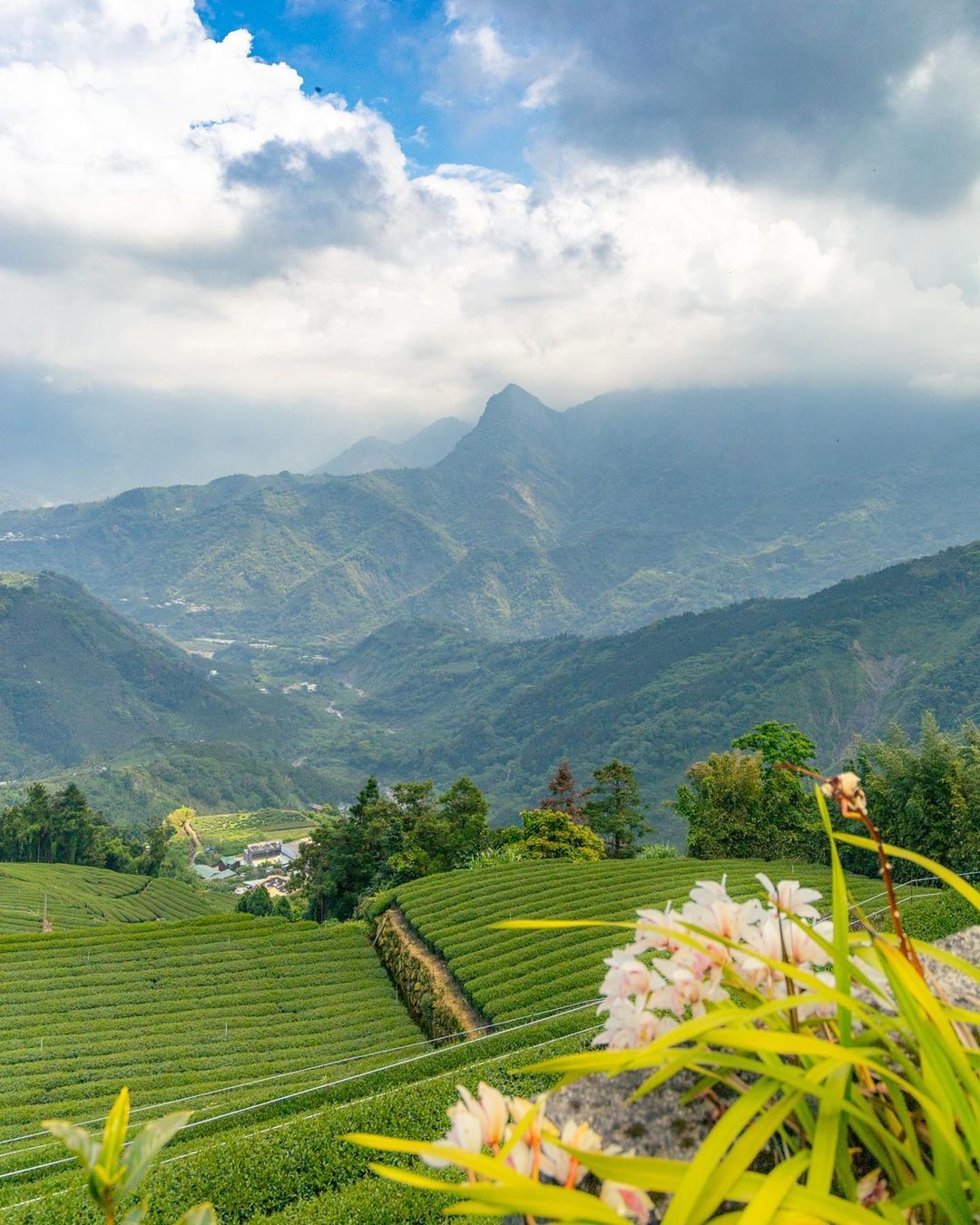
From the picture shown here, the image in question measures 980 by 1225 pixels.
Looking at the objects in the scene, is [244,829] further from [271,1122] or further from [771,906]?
[771,906]

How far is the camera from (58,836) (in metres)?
49.7

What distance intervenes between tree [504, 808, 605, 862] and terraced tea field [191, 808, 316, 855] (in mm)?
74235

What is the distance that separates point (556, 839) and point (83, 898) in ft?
85.5

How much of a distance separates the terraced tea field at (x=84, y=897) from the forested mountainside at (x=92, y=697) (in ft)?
273

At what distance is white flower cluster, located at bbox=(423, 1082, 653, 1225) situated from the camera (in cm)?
111

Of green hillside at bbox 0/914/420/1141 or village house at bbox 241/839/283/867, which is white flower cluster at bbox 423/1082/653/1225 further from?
village house at bbox 241/839/283/867

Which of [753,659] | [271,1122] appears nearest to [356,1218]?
[271,1122]

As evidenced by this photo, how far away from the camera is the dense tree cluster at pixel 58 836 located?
49.1 meters

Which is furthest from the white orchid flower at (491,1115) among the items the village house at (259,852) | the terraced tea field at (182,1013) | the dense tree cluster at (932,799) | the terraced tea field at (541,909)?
the village house at (259,852)

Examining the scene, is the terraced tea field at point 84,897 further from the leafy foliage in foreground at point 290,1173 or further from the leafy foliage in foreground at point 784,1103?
→ the leafy foliage in foreground at point 784,1103

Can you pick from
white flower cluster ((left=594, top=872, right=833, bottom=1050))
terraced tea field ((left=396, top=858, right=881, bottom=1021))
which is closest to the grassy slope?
terraced tea field ((left=396, top=858, right=881, bottom=1021))

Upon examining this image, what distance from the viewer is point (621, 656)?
150 metres

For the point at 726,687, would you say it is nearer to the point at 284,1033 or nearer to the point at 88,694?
→ the point at 284,1033

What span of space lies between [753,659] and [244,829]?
286ft
